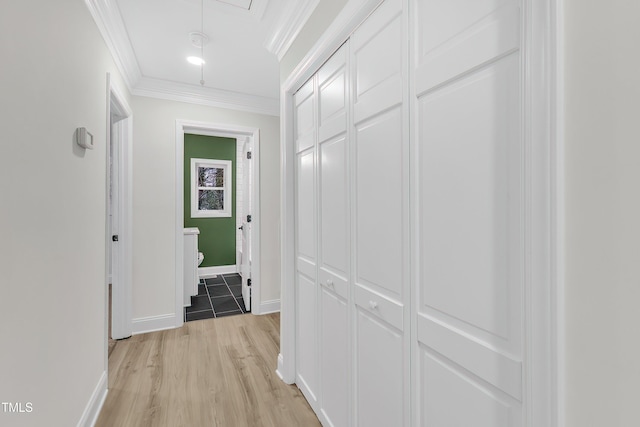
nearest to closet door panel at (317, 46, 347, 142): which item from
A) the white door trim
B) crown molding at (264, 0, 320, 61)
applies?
crown molding at (264, 0, 320, 61)

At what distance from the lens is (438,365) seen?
0.95m

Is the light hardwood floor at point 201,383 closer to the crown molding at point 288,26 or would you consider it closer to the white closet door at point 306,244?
the white closet door at point 306,244

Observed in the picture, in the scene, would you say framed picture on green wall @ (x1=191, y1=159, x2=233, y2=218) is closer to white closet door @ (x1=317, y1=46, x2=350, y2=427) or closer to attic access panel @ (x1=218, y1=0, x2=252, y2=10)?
attic access panel @ (x1=218, y1=0, x2=252, y2=10)

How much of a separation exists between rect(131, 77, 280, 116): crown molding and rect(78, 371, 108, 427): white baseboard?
8.29 feet

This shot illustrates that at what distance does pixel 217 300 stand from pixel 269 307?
92cm

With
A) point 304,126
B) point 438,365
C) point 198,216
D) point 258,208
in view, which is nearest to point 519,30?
point 438,365

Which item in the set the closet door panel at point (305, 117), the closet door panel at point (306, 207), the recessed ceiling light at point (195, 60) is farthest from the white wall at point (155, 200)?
the closet door panel at point (306, 207)

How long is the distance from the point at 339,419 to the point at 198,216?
4.59 m

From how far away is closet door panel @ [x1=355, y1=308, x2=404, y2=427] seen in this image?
44.5 inches

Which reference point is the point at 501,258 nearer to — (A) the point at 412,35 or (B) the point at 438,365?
(B) the point at 438,365

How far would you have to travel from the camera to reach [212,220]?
5.55 metres

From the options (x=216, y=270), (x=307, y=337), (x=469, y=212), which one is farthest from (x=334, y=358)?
(x=216, y=270)

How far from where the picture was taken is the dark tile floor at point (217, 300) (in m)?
3.61

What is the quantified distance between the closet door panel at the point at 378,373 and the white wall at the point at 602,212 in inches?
23.7
